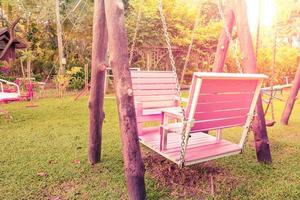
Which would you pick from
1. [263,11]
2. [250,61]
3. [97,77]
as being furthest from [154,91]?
[263,11]

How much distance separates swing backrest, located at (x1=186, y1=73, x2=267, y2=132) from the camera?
2387mm

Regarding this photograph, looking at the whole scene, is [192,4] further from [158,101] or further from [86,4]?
[158,101]

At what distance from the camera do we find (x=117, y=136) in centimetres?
486

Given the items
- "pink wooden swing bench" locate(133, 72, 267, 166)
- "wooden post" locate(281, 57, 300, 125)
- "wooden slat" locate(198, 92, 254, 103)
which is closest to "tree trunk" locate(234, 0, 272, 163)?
"pink wooden swing bench" locate(133, 72, 267, 166)

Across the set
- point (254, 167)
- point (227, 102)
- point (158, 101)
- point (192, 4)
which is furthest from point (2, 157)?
point (192, 4)

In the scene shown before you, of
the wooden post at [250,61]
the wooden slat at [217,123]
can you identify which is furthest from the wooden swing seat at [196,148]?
the wooden post at [250,61]

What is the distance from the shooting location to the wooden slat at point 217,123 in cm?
259

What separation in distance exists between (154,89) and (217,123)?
68.3 inches

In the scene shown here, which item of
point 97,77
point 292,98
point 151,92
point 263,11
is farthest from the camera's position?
point 263,11

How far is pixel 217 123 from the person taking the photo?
109 inches

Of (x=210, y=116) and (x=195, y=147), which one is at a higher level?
(x=210, y=116)

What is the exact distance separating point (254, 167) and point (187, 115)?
1.51 meters

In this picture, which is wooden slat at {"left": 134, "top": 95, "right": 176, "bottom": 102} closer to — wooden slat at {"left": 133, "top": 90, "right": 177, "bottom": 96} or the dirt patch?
wooden slat at {"left": 133, "top": 90, "right": 177, "bottom": 96}

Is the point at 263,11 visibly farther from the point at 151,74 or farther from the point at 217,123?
the point at 217,123
